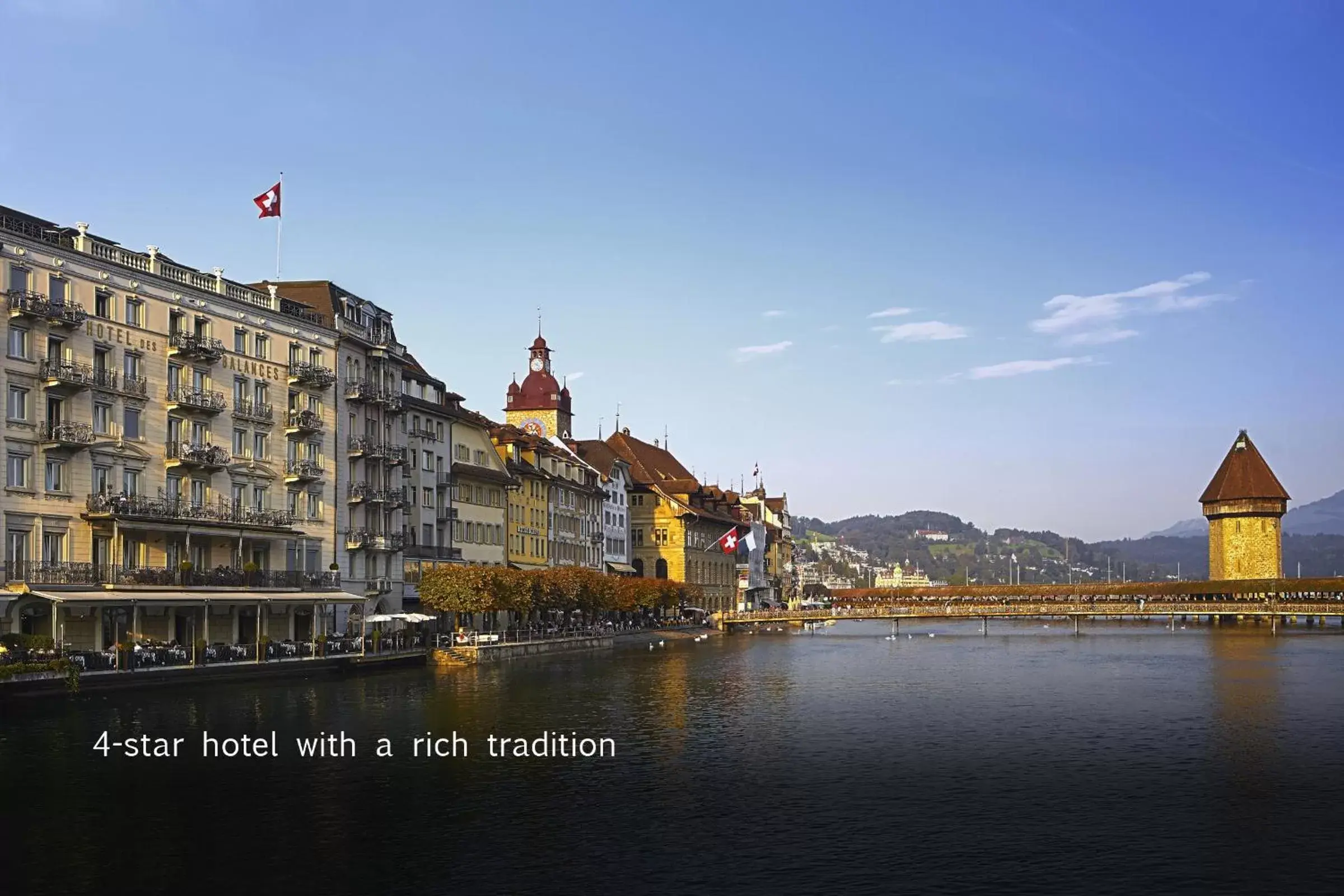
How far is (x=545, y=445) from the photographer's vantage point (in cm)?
14050

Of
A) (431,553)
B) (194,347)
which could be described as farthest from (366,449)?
(194,347)

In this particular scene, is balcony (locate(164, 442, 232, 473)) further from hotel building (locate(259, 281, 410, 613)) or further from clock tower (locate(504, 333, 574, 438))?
clock tower (locate(504, 333, 574, 438))

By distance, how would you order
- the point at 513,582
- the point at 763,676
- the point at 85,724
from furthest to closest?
the point at 513,582 → the point at 763,676 → the point at 85,724

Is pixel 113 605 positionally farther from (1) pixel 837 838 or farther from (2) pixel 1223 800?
(2) pixel 1223 800

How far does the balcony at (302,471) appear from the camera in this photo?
8481 centimetres

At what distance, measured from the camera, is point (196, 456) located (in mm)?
75438

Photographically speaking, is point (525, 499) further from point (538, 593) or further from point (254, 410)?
point (254, 410)

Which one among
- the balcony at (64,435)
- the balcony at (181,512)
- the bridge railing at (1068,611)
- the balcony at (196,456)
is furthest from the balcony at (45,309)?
the bridge railing at (1068,611)

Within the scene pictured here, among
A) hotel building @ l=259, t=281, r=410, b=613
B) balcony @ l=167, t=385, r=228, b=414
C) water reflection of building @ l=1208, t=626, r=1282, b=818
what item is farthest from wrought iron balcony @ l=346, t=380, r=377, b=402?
water reflection of building @ l=1208, t=626, r=1282, b=818

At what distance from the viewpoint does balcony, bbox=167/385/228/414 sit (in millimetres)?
75188

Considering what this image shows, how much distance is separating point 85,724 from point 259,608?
30.1 m

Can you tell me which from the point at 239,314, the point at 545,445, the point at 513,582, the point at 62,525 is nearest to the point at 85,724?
the point at 62,525

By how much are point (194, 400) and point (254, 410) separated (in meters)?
5.84

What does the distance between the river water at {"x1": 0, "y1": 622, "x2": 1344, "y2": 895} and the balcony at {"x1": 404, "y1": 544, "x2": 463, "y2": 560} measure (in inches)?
1051
